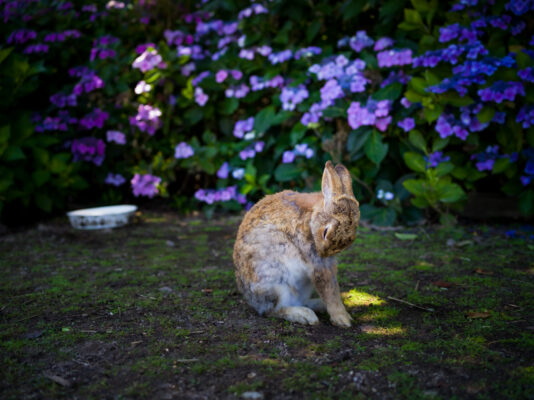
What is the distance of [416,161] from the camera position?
4539 mm

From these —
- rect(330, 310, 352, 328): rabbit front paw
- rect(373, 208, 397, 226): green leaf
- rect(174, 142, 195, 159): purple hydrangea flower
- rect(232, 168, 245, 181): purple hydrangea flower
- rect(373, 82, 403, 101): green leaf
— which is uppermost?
rect(373, 82, 403, 101): green leaf

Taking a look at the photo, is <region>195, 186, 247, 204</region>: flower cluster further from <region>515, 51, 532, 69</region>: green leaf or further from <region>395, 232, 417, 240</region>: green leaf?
<region>515, 51, 532, 69</region>: green leaf

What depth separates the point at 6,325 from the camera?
269cm

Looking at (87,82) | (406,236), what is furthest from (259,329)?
(87,82)

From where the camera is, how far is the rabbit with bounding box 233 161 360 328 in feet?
7.64

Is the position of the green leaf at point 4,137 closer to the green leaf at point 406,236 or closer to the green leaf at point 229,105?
the green leaf at point 229,105

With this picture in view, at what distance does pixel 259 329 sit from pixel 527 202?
3.14 metres

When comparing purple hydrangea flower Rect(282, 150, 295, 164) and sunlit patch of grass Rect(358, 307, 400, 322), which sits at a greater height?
purple hydrangea flower Rect(282, 150, 295, 164)

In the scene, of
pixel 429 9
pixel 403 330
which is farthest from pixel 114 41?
pixel 403 330

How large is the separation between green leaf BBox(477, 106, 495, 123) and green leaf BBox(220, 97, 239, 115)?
9.21 feet

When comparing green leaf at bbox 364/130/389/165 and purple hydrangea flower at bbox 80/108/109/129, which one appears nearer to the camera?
green leaf at bbox 364/130/389/165

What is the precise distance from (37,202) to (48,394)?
13.3 ft

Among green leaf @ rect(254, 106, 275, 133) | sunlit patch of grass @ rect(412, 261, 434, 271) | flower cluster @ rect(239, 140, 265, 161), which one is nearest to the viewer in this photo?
sunlit patch of grass @ rect(412, 261, 434, 271)

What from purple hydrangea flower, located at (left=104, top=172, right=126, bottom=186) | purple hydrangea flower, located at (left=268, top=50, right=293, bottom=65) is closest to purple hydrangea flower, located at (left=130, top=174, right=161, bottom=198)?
purple hydrangea flower, located at (left=104, top=172, right=126, bottom=186)
